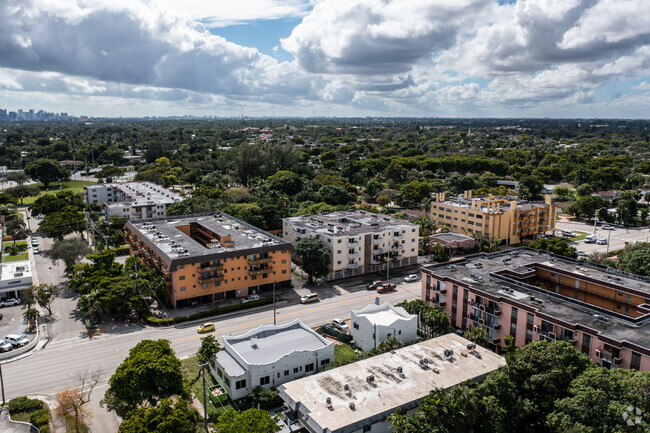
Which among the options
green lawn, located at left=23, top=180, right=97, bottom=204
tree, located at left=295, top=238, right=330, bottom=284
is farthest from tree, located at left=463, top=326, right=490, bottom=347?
green lawn, located at left=23, top=180, right=97, bottom=204

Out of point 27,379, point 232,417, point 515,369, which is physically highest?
point 515,369

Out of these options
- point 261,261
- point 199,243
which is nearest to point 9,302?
point 199,243

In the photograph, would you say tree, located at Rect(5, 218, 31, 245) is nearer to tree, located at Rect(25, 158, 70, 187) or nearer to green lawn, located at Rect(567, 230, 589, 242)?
tree, located at Rect(25, 158, 70, 187)

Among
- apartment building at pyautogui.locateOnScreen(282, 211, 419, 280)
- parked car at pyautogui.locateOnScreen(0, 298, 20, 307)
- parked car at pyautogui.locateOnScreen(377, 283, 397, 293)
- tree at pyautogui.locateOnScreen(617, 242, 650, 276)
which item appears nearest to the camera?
parked car at pyautogui.locateOnScreen(0, 298, 20, 307)

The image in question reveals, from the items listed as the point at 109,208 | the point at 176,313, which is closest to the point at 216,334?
the point at 176,313

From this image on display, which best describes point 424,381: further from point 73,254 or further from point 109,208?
point 109,208

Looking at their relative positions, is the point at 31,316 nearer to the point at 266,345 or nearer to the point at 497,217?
the point at 266,345

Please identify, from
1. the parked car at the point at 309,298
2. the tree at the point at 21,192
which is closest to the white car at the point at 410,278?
the parked car at the point at 309,298
